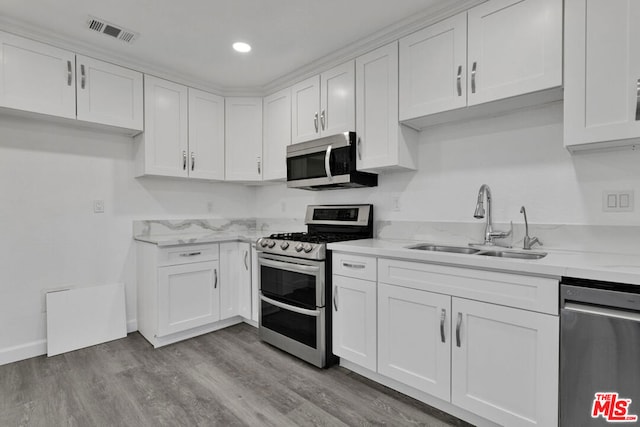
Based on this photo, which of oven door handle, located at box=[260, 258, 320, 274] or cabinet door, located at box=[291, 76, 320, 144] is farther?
cabinet door, located at box=[291, 76, 320, 144]

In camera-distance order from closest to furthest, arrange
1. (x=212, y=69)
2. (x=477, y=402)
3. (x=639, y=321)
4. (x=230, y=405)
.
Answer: (x=639, y=321) → (x=477, y=402) → (x=230, y=405) → (x=212, y=69)

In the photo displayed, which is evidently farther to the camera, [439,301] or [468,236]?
[468,236]

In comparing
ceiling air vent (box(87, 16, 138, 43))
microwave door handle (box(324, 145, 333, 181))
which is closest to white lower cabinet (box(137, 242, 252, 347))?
microwave door handle (box(324, 145, 333, 181))

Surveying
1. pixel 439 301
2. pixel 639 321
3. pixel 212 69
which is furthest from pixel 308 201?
pixel 639 321

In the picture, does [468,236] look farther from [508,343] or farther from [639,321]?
[639,321]

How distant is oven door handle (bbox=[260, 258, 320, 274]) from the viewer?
2334 millimetres

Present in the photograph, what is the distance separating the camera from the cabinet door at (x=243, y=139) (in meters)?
3.44

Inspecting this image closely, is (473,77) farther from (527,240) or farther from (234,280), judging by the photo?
(234,280)

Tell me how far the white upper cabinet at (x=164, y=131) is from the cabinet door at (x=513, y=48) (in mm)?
2501

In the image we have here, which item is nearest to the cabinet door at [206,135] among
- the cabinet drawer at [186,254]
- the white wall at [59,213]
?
the white wall at [59,213]

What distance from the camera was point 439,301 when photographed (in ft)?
5.76

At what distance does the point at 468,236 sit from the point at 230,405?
1846 millimetres

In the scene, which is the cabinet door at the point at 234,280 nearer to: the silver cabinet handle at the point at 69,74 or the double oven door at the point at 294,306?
the double oven door at the point at 294,306

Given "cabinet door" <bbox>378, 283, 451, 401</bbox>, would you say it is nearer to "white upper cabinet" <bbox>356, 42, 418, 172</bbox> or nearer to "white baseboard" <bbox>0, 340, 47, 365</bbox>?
"white upper cabinet" <bbox>356, 42, 418, 172</bbox>
